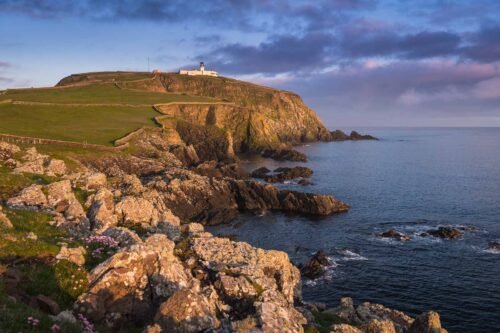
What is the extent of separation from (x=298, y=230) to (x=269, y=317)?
48.3 meters

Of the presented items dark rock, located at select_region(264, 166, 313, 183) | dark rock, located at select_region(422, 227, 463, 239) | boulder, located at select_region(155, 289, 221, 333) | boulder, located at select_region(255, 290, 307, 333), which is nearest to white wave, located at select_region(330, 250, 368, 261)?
dark rock, located at select_region(422, 227, 463, 239)

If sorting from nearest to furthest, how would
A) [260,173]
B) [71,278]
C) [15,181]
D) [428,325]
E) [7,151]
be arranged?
[71,278]
[428,325]
[15,181]
[7,151]
[260,173]

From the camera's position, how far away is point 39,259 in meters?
15.9

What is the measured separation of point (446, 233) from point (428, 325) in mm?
35739

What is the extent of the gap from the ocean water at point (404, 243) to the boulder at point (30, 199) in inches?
1016

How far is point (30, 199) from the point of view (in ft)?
89.0

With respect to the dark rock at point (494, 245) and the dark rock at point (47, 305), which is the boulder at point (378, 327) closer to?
the dark rock at point (47, 305)

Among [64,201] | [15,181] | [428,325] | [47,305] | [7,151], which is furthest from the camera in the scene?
[7,151]

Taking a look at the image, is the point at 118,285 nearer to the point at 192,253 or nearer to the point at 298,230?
the point at 192,253

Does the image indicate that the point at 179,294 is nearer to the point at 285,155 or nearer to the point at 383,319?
the point at 383,319

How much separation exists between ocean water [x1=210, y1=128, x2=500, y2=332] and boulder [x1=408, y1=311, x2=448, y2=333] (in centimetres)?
962

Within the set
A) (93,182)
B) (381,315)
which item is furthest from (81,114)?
(381,315)

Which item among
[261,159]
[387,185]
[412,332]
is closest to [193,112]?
[261,159]

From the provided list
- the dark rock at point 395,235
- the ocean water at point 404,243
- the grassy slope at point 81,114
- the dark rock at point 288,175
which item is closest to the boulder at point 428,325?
the ocean water at point 404,243
